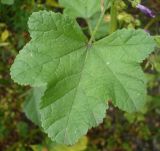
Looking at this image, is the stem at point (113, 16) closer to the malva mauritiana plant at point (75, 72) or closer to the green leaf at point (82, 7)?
the malva mauritiana plant at point (75, 72)

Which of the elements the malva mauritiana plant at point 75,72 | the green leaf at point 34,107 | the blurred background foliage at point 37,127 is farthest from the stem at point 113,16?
the green leaf at point 34,107

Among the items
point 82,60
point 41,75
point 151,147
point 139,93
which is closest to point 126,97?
point 139,93

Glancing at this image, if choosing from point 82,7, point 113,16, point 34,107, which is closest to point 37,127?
point 34,107

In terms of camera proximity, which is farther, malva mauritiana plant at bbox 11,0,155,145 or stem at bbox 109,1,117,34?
stem at bbox 109,1,117,34

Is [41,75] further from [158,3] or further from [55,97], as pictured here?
[158,3]

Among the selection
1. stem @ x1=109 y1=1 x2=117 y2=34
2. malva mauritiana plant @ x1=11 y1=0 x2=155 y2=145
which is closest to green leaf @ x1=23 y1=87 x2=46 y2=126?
stem @ x1=109 y1=1 x2=117 y2=34

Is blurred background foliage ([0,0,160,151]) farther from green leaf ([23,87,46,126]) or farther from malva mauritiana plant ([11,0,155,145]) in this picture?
malva mauritiana plant ([11,0,155,145])

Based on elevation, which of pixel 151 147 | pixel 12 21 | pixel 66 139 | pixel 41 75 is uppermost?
pixel 41 75
